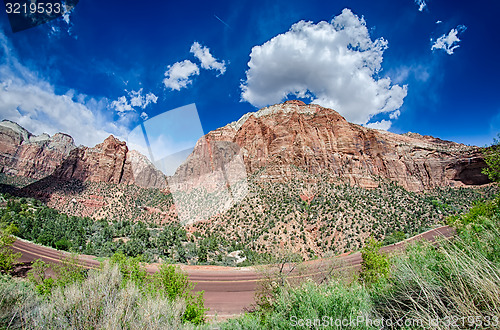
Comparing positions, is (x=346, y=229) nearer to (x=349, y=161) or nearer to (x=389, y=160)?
(x=349, y=161)

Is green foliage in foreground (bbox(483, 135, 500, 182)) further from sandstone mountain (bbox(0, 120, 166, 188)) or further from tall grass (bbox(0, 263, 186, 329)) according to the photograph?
sandstone mountain (bbox(0, 120, 166, 188))

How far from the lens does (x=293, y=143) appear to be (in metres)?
54.4

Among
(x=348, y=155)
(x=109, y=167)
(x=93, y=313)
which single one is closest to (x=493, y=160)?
(x=93, y=313)

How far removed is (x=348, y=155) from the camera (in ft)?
170

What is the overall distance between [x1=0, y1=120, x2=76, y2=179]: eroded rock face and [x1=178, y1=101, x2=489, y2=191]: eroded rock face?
112 metres

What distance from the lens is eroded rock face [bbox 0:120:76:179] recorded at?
106 metres

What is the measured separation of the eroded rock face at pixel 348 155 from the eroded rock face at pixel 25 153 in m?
112

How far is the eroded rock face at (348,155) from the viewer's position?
48.9 meters

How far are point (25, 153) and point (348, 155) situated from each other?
528ft

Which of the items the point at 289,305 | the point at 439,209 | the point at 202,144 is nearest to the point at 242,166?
the point at 202,144

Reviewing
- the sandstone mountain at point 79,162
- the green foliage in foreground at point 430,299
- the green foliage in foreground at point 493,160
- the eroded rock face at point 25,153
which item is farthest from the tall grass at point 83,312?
the eroded rock face at point 25,153

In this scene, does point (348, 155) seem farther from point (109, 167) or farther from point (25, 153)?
point (25, 153)

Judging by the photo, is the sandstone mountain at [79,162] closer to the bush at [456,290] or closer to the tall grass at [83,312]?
the tall grass at [83,312]

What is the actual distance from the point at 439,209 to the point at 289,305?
151 feet
